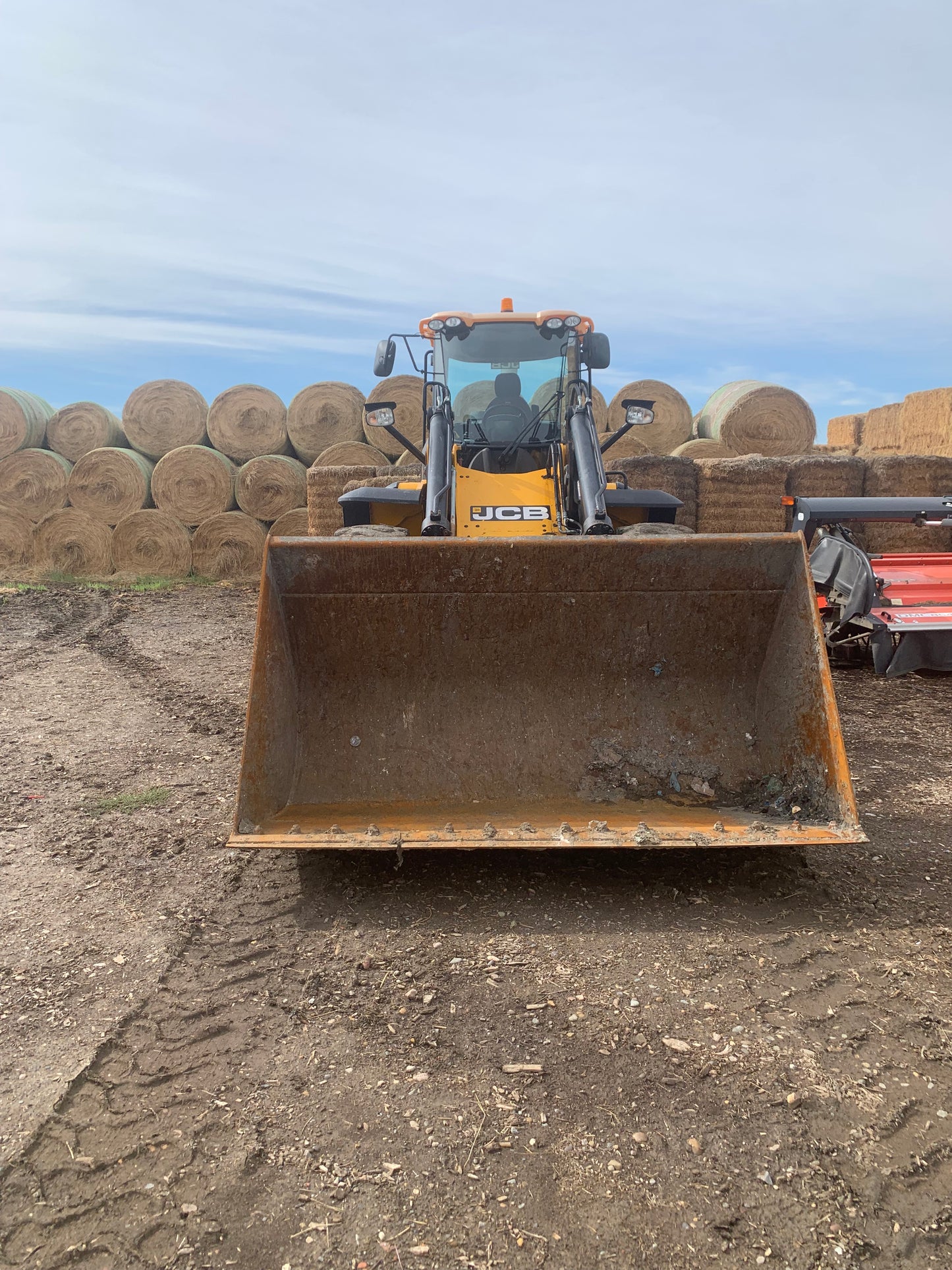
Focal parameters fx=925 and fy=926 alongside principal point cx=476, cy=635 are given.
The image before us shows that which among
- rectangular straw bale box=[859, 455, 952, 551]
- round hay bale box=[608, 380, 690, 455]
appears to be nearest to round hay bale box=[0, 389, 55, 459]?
round hay bale box=[608, 380, 690, 455]

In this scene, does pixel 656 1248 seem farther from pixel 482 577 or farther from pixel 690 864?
pixel 482 577

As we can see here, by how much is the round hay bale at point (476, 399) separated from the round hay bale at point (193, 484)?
7571 millimetres

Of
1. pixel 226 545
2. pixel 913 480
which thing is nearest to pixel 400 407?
pixel 226 545

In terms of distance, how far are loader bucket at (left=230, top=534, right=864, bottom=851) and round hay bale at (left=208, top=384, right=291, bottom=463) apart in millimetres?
9654

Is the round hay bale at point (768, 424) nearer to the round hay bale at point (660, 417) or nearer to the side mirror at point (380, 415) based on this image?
the round hay bale at point (660, 417)

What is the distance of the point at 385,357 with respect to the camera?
208 inches

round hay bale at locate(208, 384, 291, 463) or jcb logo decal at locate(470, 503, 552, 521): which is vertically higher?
Answer: round hay bale at locate(208, 384, 291, 463)

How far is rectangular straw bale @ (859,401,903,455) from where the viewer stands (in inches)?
531

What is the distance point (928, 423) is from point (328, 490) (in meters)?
7.95

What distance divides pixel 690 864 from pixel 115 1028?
76.8 inches

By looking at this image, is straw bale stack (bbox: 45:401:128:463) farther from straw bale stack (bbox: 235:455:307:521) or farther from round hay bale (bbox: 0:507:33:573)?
straw bale stack (bbox: 235:455:307:521)

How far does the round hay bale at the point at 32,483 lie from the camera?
41.7 ft

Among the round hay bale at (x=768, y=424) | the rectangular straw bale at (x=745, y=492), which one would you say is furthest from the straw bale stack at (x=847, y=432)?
the rectangular straw bale at (x=745, y=492)

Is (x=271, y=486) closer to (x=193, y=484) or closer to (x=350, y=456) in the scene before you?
(x=193, y=484)
